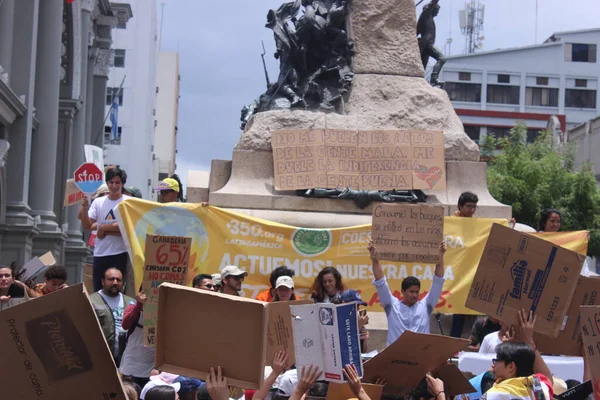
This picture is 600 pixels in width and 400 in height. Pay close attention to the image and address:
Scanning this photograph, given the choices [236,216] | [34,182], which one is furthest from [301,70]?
[34,182]

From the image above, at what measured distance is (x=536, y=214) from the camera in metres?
35.3

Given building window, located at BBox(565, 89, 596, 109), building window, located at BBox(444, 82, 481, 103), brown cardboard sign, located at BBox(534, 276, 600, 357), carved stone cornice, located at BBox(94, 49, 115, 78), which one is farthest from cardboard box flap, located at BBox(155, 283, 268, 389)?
building window, located at BBox(565, 89, 596, 109)

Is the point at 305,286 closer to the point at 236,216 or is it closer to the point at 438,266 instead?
the point at 236,216

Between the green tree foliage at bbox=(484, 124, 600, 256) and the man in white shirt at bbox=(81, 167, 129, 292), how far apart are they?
23.6 m

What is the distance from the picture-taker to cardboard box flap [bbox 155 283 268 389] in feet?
19.3

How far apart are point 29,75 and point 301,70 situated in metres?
11.7

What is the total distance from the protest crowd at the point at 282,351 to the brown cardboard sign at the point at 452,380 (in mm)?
18

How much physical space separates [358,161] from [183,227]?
2564mm

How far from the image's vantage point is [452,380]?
7.34 m

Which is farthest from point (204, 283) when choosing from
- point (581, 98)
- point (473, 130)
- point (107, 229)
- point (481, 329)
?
point (581, 98)

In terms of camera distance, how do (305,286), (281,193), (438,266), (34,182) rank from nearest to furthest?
(438,266) → (305,286) → (281,193) → (34,182)

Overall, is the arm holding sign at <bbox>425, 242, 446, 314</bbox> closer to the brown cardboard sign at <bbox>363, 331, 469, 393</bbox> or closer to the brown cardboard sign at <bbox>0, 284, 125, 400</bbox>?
the brown cardboard sign at <bbox>363, 331, 469, 393</bbox>

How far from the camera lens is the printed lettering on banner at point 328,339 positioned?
638 cm

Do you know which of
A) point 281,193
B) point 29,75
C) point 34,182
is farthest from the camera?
point 34,182
